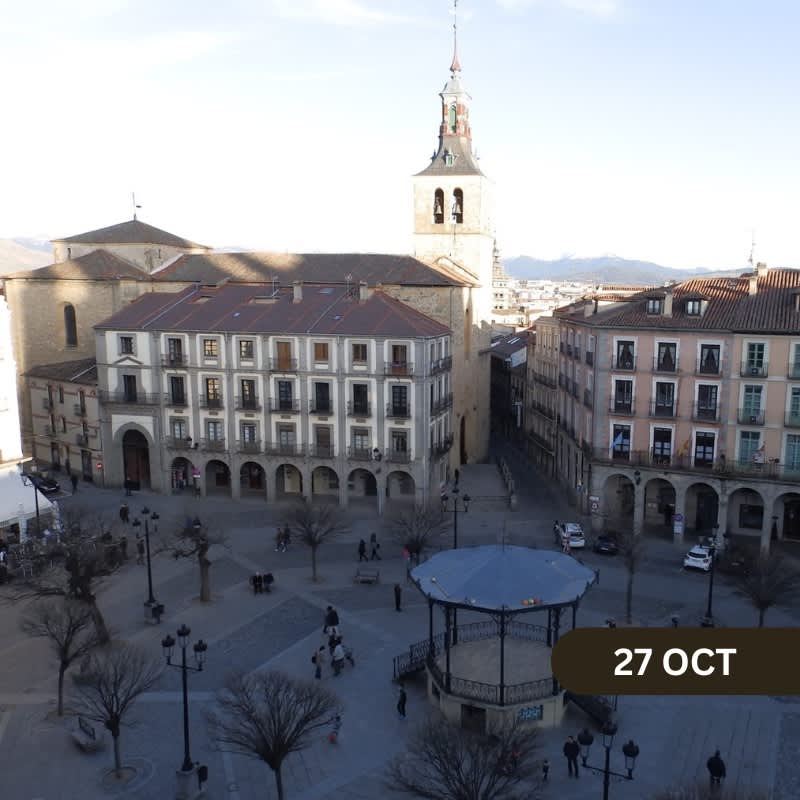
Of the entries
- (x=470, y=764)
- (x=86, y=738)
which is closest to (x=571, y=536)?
(x=470, y=764)

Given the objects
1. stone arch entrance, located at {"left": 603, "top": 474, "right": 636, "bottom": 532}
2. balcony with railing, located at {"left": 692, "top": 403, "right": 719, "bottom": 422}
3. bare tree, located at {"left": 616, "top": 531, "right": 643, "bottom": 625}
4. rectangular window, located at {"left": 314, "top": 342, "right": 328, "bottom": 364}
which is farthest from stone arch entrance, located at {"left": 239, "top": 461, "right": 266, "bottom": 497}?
balcony with railing, located at {"left": 692, "top": 403, "right": 719, "bottom": 422}

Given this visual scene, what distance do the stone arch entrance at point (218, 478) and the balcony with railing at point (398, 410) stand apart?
11616mm

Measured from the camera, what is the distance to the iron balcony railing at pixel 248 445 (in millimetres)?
46688

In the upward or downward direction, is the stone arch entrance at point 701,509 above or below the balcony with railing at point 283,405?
below

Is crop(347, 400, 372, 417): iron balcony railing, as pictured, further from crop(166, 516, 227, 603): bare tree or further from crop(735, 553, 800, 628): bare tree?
crop(735, 553, 800, 628): bare tree

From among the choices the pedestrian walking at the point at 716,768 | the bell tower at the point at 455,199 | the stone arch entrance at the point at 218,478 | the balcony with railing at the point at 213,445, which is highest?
the bell tower at the point at 455,199

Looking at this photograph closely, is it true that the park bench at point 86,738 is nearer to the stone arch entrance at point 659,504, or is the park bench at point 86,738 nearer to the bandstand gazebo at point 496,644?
the bandstand gazebo at point 496,644

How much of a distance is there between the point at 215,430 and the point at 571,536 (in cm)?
2162

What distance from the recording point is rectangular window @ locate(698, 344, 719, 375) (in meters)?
38.2

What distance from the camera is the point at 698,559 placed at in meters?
35.2

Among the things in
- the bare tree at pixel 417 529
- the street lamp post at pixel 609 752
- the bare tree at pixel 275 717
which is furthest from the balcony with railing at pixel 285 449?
the street lamp post at pixel 609 752

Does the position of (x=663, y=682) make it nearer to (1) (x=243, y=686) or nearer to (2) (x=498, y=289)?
(1) (x=243, y=686)

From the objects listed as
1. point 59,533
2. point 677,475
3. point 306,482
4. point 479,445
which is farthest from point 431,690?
point 479,445

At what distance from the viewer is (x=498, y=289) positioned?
176 m
